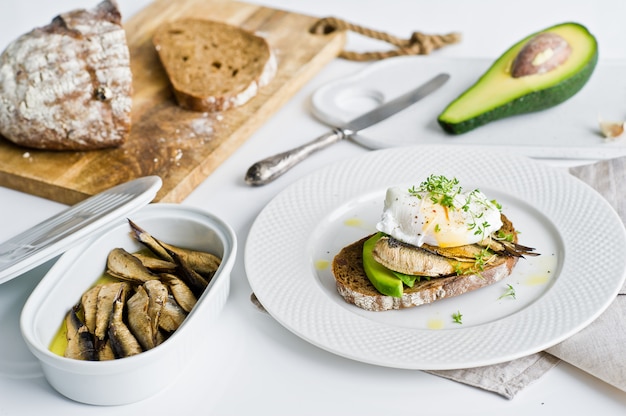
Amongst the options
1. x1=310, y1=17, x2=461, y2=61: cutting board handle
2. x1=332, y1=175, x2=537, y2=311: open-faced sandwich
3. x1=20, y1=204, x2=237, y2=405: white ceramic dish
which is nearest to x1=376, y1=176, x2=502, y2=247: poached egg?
x1=332, y1=175, x2=537, y2=311: open-faced sandwich

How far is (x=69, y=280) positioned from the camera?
206 centimetres

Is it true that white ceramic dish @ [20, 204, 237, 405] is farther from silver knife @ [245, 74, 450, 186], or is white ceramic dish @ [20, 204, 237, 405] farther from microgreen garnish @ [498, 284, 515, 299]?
microgreen garnish @ [498, 284, 515, 299]

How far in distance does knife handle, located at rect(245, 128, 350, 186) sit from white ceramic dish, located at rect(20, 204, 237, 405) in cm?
48

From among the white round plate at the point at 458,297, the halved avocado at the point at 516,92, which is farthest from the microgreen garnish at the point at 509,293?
the halved avocado at the point at 516,92

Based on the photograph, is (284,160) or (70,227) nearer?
(70,227)

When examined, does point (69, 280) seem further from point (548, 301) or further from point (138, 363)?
point (548, 301)

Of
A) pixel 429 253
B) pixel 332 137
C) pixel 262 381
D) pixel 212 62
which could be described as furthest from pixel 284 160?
pixel 262 381

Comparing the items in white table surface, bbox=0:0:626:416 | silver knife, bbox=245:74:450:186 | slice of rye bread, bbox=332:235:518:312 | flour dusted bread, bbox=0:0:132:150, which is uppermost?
flour dusted bread, bbox=0:0:132:150

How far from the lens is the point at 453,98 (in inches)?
121

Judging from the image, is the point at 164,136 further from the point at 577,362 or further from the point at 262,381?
the point at 577,362

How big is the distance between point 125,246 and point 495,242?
40.2 inches

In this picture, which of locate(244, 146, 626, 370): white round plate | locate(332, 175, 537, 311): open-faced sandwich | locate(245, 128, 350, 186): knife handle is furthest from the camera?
locate(245, 128, 350, 186): knife handle

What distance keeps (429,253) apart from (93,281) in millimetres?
908

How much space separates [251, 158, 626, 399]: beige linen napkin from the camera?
1862 millimetres
